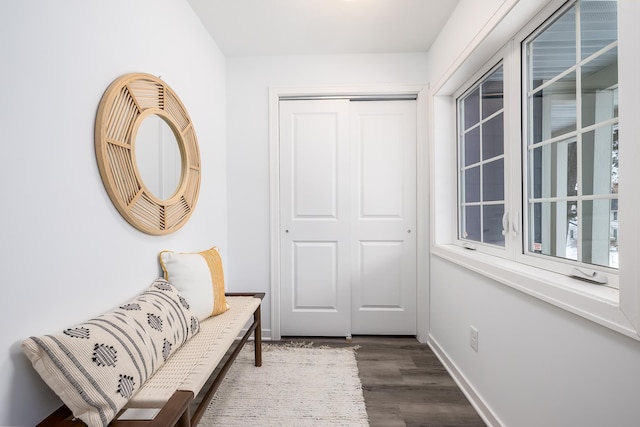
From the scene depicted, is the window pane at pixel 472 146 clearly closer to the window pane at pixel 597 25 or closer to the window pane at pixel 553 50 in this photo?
the window pane at pixel 553 50

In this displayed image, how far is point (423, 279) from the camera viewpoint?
245 centimetres

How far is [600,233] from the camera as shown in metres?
1.07

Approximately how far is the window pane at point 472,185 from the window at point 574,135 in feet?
1.66

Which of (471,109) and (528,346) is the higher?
(471,109)

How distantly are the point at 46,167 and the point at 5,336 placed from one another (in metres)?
0.49

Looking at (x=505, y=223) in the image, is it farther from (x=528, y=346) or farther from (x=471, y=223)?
(x=528, y=346)

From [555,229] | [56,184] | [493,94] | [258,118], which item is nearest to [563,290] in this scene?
[555,229]

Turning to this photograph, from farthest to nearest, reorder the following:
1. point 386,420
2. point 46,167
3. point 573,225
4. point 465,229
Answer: point 465,229, point 386,420, point 573,225, point 46,167

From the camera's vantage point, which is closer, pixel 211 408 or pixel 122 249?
pixel 122 249

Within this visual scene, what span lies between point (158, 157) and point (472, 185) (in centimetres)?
201

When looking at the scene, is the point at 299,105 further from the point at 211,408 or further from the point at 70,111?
the point at 211,408

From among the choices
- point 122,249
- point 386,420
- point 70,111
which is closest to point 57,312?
point 122,249

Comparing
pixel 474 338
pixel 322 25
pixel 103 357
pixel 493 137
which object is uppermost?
pixel 322 25

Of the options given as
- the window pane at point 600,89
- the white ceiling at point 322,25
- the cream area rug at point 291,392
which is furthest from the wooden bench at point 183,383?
the white ceiling at point 322,25
